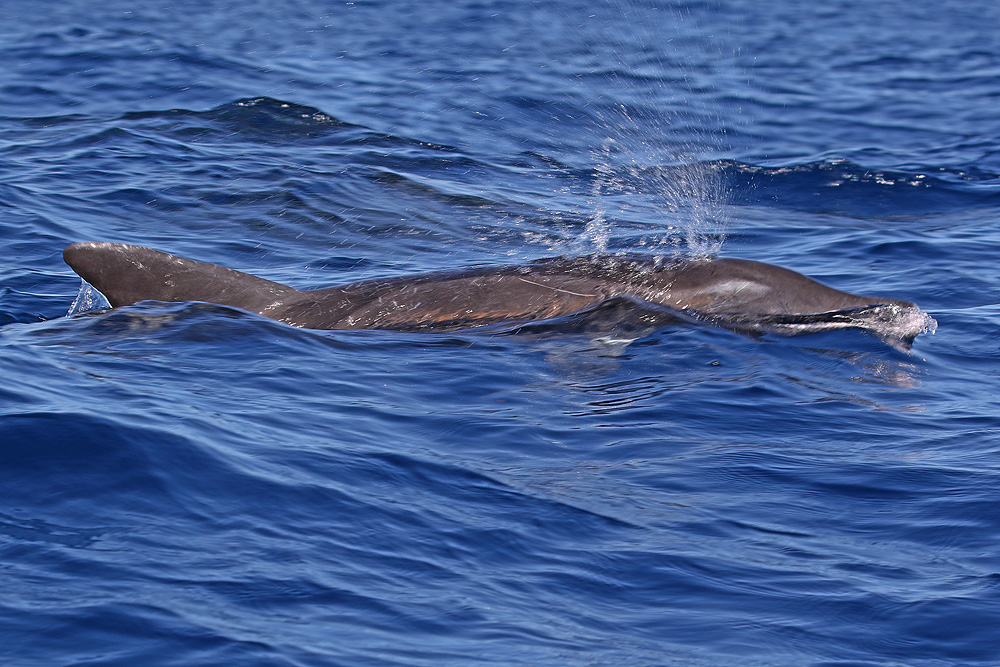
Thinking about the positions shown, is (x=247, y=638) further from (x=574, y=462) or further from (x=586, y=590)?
(x=574, y=462)

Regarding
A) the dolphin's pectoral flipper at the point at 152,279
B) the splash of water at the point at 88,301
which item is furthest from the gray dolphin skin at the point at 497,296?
the splash of water at the point at 88,301

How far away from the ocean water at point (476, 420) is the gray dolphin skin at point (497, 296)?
257mm

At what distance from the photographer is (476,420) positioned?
22.0 ft

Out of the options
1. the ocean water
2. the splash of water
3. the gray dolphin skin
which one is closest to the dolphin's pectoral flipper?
the gray dolphin skin

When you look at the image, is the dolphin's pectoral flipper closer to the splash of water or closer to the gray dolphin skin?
the gray dolphin skin

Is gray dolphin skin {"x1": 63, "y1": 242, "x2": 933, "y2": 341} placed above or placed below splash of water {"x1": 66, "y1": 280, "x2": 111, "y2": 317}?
above

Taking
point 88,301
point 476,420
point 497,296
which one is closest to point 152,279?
point 88,301

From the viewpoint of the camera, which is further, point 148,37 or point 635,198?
point 148,37

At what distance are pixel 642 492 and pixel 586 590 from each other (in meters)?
1.11

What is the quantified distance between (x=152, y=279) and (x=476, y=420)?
3.14 metres

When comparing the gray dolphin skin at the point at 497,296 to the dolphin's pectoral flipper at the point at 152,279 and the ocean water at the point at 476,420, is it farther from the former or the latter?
the ocean water at the point at 476,420

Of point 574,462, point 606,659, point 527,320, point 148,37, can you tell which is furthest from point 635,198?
point 148,37

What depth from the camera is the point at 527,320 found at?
8.62 meters

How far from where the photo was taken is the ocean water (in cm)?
450
